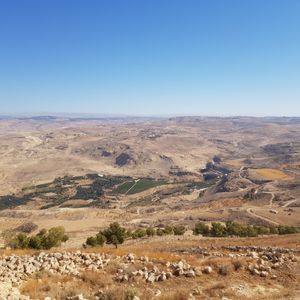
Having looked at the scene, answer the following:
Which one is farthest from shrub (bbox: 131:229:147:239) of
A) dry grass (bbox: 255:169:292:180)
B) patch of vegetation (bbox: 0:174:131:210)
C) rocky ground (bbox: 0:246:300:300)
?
dry grass (bbox: 255:169:292:180)

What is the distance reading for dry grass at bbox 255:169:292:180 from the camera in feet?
440

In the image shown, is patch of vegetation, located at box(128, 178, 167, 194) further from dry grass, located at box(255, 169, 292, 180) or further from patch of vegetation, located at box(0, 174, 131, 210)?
dry grass, located at box(255, 169, 292, 180)

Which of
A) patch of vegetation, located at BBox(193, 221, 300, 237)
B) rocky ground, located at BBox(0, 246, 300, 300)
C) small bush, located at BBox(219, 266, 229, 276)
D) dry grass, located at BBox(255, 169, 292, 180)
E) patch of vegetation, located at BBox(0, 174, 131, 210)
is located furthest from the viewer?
patch of vegetation, located at BBox(0, 174, 131, 210)

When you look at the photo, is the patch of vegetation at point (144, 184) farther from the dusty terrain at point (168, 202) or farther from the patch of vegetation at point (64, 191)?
the patch of vegetation at point (64, 191)

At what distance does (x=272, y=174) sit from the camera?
142 metres

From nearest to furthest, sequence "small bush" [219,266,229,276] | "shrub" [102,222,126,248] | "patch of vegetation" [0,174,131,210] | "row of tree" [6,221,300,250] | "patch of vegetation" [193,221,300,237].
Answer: "small bush" [219,266,229,276] → "row of tree" [6,221,300,250] → "shrub" [102,222,126,248] → "patch of vegetation" [193,221,300,237] → "patch of vegetation" [0,174,131,210]

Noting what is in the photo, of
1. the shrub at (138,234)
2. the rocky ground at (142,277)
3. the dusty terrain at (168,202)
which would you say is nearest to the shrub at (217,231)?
the dusty terrain at (168,202)

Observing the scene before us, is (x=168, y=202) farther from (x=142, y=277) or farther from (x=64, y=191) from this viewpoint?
(x=142, y=277)

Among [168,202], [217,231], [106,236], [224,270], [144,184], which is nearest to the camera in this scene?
[224,270]

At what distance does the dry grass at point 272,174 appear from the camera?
440 ft

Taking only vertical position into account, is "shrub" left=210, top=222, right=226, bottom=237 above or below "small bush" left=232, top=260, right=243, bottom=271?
below

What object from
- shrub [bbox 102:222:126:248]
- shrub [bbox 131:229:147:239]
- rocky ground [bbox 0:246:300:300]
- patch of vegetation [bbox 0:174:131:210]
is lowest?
patch of vegetation [bbox 0:174:131:210]

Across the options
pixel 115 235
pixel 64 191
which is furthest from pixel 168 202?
pixel 115 235

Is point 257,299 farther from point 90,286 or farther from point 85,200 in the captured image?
point 85,200
